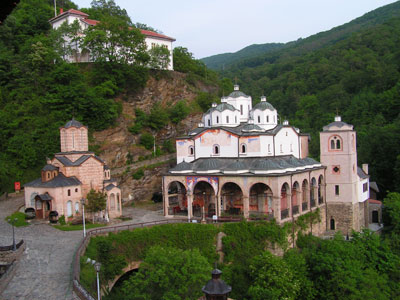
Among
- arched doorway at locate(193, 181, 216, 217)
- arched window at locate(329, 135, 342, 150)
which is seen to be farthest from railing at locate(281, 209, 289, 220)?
arched window at locate(329, 135, 342, 150)

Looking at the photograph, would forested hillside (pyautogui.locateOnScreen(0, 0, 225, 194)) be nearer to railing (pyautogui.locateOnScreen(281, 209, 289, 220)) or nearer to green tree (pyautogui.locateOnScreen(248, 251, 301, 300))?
railing (pyautogui.locateOnScreen(281, 209, 289, 220))

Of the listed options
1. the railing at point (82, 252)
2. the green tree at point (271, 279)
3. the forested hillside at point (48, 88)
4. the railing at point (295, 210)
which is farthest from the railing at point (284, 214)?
the forested hillside at point (48, 88)

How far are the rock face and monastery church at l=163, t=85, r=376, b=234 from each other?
436 cm

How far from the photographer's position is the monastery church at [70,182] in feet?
87.8

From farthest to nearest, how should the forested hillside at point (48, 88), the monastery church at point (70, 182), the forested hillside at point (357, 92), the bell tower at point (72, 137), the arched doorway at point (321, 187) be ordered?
the forested hillside at point (357, 92)
the forested hillside at point (48, 88)
the arched doorway at point (321, 187)
the bell tower at point (72, 137)
the monastery church at point (70, 182)

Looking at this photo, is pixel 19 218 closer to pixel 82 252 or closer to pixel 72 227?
pixel 72 227

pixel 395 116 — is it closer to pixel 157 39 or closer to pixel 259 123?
pixel 259 123

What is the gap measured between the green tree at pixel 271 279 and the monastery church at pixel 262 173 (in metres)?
3.72

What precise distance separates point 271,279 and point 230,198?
959cm

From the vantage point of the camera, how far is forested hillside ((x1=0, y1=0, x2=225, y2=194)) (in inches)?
1352

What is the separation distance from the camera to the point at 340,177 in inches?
1275

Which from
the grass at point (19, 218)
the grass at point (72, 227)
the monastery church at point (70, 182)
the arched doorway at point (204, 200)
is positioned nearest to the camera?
the grass at point (72, 227)

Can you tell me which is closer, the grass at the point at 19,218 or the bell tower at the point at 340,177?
the grass at the point at 19,218

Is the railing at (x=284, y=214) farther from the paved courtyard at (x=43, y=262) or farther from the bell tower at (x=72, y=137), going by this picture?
the bell tower at (x=72, y=137)
